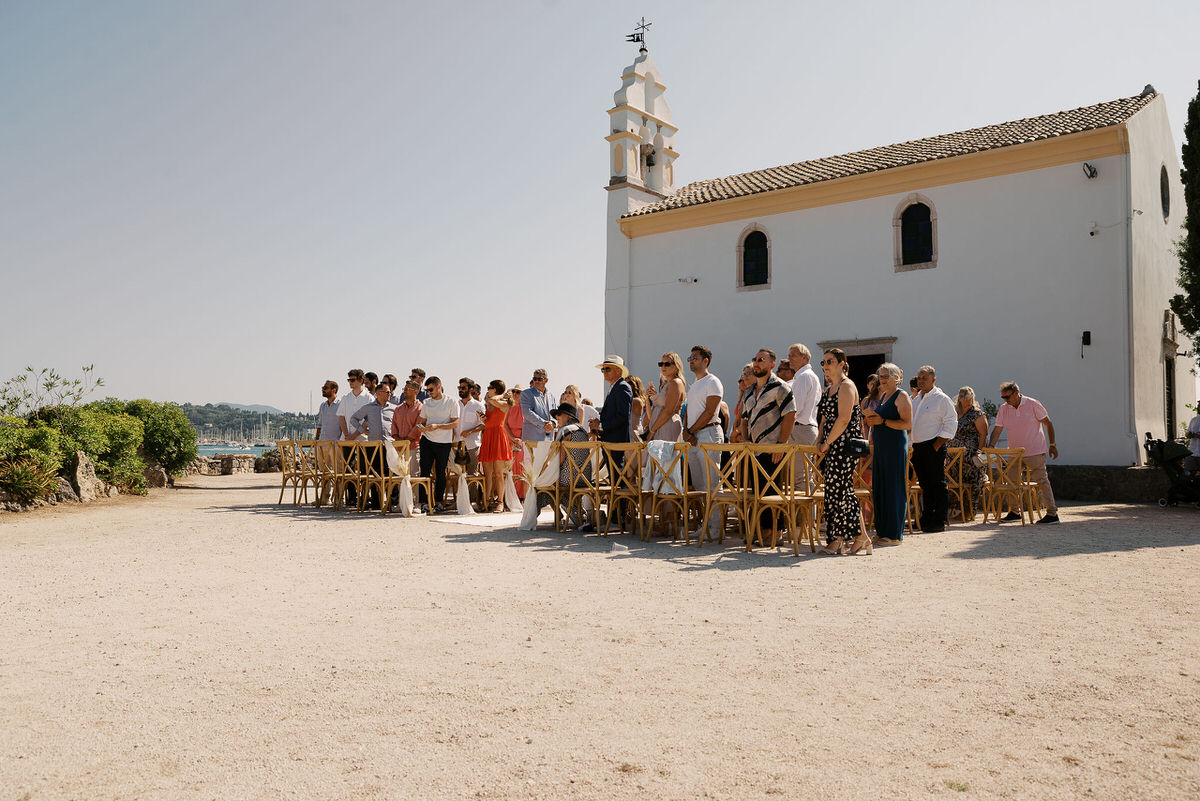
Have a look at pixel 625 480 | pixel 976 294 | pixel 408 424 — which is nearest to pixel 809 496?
pixel 625 480

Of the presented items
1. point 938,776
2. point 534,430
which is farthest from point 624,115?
point 938,776

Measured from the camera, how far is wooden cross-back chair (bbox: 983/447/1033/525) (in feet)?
31.6

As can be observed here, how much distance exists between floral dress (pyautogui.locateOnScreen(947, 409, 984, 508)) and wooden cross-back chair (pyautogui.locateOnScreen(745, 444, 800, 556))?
11.5 feet

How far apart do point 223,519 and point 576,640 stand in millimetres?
7138

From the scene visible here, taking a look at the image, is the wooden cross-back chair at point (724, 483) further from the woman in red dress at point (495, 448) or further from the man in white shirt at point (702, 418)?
the woman in red dress at point (495, 448)

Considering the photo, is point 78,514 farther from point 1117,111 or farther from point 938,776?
point 1117,111

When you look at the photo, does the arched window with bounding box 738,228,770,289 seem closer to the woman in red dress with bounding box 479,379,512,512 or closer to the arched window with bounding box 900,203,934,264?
the arched window with bounding box 900,203,934,264

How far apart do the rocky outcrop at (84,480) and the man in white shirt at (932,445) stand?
11139mm

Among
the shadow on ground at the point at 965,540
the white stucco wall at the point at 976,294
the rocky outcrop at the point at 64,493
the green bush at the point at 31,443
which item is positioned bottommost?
the shadow on ground at the point at 965,540

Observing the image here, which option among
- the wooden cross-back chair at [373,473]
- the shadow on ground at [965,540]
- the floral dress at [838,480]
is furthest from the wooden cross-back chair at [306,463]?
the floral dress at [838,480]

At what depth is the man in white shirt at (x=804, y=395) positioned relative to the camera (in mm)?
7492

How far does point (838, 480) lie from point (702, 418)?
139 cm

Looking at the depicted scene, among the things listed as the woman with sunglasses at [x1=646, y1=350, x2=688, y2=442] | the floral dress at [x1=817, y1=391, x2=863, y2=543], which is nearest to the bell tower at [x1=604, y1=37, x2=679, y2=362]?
the woman with sunglasses at [x1=646, y1=350, x2=688, y2=442]

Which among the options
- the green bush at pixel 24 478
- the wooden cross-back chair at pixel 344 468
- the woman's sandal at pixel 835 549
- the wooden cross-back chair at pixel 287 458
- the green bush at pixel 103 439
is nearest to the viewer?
the woman's sandal at pixel 835 549
